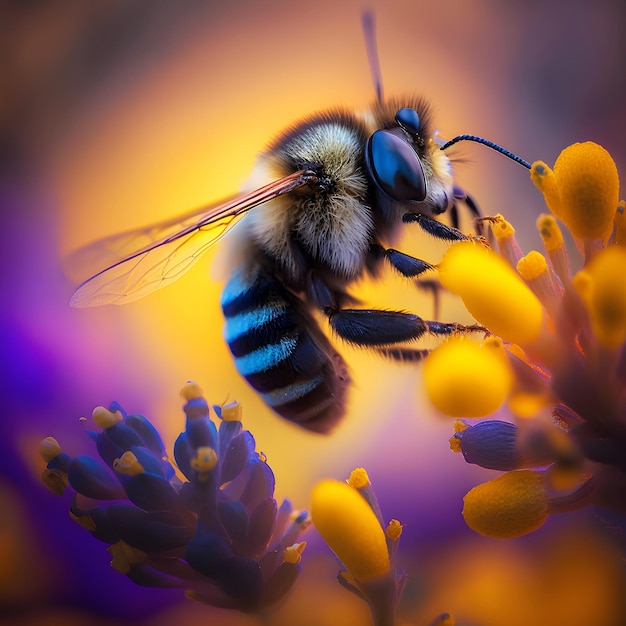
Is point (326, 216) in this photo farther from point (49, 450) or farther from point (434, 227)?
point (49, 450)

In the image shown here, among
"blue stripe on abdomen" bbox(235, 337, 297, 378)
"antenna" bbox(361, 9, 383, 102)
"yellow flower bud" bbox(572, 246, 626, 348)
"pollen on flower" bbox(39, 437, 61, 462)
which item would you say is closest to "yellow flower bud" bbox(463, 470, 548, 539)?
"yellow flower bud" bbox(572, 246, 626, 348)

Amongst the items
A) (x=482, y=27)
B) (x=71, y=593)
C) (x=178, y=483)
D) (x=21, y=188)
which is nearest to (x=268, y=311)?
(x=178, y=483)

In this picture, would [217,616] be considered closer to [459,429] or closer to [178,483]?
[178,483]

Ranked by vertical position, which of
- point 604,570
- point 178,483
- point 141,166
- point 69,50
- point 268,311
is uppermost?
point 69,50

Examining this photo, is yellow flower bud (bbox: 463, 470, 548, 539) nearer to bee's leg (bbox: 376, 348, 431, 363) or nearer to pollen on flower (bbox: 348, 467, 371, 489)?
pollen on flower (bbox: 348, 467, 371, 489)

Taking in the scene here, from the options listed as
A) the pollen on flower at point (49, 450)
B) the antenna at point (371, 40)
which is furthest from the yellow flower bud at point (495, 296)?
the antenna at point (371, 40)

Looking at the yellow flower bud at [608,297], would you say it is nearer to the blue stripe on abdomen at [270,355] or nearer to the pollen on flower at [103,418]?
the blue stripe on abdomen at [270,355]
